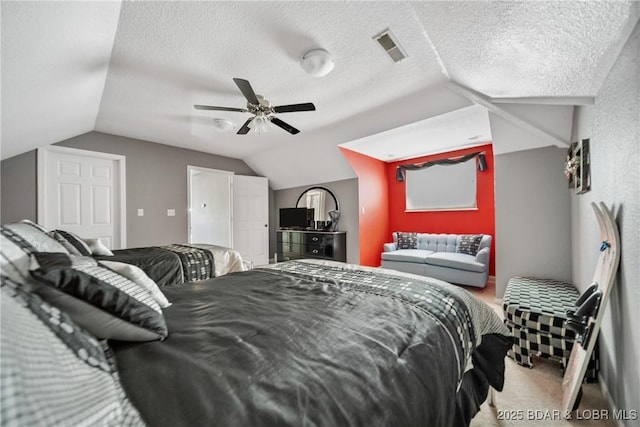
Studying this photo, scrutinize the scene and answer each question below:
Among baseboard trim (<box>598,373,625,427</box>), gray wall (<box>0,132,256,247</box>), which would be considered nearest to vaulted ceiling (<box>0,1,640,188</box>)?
gray wall (<box>0,132,256,247</box>)

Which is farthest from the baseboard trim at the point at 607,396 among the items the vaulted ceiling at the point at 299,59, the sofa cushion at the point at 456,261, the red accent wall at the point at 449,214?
the red accent wall at the point at 449,214

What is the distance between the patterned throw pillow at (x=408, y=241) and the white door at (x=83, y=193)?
190 inches

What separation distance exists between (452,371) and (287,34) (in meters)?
2.23

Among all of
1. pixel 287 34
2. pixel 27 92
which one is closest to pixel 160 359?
pixel 287 34

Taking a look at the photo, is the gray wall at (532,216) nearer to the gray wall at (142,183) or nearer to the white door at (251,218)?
the white door at (251,218)

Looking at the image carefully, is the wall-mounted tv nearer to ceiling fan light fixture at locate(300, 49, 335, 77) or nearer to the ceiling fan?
the ceiling fan

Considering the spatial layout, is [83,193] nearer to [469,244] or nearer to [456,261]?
[456,261]

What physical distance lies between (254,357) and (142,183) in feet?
14.9

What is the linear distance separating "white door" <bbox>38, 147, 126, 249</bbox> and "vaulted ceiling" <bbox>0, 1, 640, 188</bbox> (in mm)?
367

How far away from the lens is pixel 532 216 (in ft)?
9.21

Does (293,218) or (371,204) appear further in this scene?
(293,218)

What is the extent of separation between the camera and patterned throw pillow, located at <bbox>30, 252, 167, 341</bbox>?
691mm

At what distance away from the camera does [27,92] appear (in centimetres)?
191

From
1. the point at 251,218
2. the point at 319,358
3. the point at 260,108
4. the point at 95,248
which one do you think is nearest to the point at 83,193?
the point at 95,248
